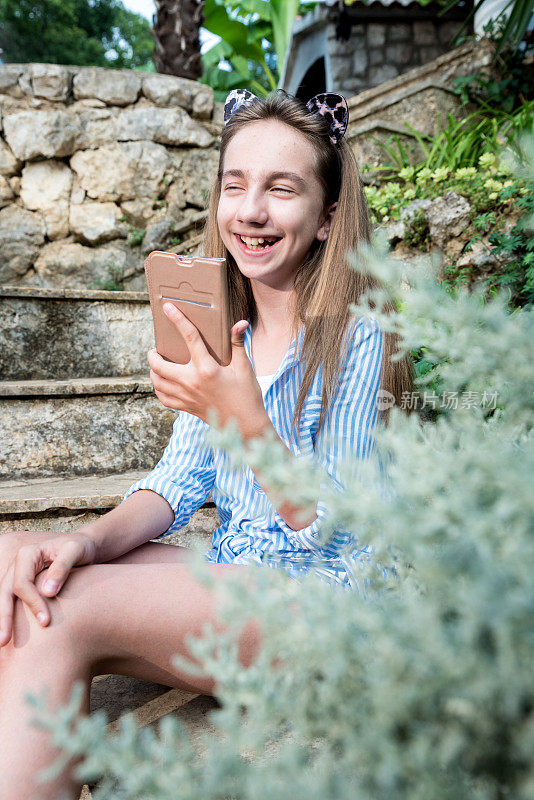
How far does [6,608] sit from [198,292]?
68 cm

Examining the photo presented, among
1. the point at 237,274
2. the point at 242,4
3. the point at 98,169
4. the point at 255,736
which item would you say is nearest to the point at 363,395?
the point at 237,274

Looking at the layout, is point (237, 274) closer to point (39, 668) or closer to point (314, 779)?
point (39, 668)

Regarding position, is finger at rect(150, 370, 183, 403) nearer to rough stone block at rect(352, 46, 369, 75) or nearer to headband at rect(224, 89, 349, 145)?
headband at rect(224, 89, 349, 145)

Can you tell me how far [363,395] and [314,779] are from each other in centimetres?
103

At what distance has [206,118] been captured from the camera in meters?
4.03

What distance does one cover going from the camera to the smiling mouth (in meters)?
1.47

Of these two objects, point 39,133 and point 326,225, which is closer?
point 326,225

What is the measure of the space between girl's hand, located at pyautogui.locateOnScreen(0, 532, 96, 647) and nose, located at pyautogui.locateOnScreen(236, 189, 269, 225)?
79cm

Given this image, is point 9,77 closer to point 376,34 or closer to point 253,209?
point 253,209

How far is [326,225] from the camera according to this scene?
1615 millimetres

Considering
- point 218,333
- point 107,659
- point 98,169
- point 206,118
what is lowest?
point 107,659

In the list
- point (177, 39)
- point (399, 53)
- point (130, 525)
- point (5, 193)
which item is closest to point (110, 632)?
point (130, 525)

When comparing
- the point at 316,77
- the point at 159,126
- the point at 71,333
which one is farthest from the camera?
the point at 316,77

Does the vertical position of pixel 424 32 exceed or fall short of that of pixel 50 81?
it exceeds it
